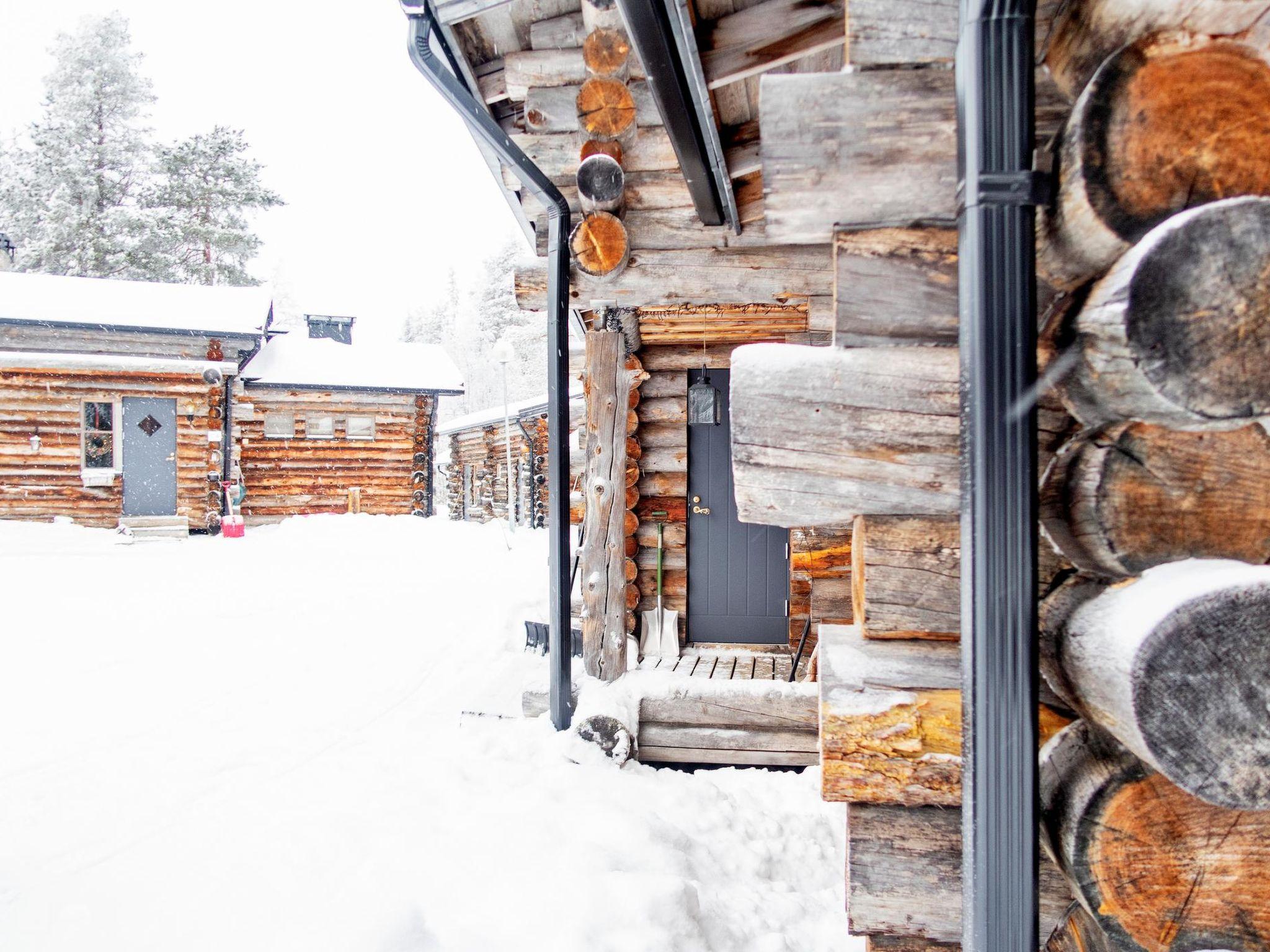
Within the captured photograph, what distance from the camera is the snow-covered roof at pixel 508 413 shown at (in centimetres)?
1542

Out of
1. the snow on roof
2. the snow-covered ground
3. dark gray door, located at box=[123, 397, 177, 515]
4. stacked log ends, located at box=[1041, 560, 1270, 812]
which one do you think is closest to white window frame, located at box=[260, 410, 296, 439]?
dark gray door, located at box=[123, 397, 177, 515]

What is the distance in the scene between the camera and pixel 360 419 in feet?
53.7

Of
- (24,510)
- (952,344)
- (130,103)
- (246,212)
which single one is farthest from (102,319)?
(952,344)

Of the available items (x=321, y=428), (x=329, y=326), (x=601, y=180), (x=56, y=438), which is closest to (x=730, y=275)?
(x=601, y=180)

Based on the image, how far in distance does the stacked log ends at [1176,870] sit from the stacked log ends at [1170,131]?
90 centimetres

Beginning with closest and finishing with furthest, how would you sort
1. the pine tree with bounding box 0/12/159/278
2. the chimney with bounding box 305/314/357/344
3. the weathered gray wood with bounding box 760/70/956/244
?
the weathered gray wood with bounding box 760/70/956/244, the pine tree with bounding box 0/12/159/278, the chimney with bounding box 305/314/357/344

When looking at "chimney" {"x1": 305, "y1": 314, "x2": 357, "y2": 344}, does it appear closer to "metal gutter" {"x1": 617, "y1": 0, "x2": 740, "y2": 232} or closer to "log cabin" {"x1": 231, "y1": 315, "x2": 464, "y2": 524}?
"log cabin" {"x1": 231, "y1": 315, "x2": 464, "y2": 524}

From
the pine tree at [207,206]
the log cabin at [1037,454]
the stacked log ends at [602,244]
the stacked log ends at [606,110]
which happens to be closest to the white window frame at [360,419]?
the pine tree at [207,206]

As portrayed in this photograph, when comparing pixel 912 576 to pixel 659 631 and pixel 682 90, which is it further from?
pixel 659 631

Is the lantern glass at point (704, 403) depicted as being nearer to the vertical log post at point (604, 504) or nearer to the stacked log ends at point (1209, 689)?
the vertical log post at point (604, 504)

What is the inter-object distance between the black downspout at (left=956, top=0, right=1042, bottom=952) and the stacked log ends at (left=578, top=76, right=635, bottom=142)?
2.95 meters

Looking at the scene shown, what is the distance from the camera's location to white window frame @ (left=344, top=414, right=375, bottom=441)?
53.3 feet

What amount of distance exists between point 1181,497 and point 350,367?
17.9 m

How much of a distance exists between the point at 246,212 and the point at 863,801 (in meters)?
29.2
